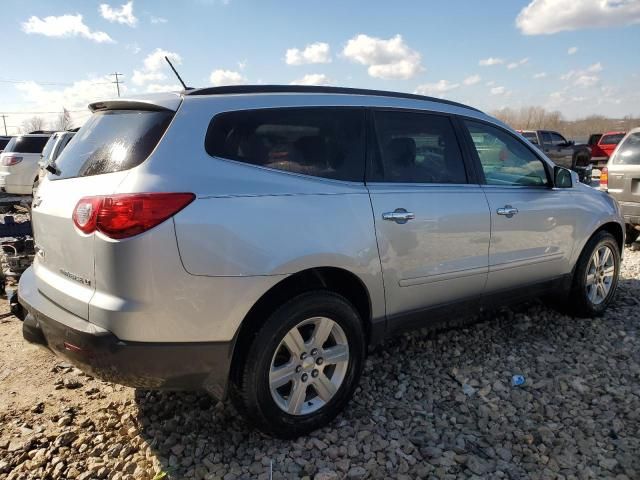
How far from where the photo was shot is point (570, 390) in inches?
131

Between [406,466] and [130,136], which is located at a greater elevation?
[130,136]

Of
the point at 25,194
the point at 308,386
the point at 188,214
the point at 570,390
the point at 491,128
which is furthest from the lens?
the point at 25,194

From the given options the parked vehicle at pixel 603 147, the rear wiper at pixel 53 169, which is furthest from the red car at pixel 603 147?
the rear wiper at pixel 53 169

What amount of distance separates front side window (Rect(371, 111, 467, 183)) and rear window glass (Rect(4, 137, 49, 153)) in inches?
484

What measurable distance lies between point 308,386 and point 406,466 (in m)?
0.65

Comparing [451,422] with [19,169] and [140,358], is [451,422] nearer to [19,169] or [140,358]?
[140,358]

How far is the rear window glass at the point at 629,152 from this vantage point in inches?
283

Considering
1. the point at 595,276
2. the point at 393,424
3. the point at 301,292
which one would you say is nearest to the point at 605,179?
the point at 595,276

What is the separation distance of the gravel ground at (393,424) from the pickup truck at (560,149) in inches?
644

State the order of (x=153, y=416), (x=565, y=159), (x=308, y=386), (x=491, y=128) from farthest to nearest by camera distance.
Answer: (x=565, y=159)
(x=491, y=128)
(x=153, y=416)
(x=308, y=386)

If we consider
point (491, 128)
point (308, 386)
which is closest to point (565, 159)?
point (491, 128)

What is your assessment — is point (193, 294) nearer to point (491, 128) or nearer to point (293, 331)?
point (293, 331)

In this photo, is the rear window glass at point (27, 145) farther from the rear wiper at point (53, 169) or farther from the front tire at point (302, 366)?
the front tire at point (302, 366)

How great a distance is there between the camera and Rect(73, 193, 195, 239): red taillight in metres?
2.20
